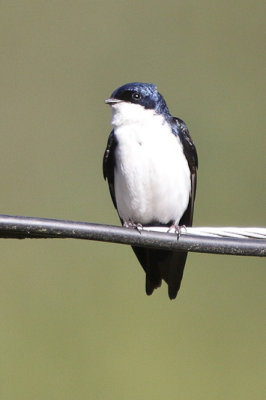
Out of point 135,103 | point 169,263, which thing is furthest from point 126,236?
point 135,103

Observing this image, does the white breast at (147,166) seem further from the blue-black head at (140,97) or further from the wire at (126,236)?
the wire at (126,236)

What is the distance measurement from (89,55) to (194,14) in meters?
0.89

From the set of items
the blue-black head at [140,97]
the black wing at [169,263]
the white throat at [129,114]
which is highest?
the blue-black head at [140,97]

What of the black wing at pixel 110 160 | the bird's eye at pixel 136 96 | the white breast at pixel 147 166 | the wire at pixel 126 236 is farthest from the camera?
the bird's eye at pixel 136 96

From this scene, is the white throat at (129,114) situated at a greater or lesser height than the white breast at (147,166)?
greater

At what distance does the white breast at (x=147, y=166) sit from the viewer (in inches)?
174

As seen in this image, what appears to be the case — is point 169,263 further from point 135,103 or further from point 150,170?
point 135,103

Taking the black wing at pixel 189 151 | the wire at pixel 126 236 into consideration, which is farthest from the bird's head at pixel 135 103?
the wire at pixel 126 236

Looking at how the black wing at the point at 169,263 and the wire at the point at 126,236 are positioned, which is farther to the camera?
the black wing at the point at 169,263

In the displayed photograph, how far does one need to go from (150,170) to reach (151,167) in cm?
1

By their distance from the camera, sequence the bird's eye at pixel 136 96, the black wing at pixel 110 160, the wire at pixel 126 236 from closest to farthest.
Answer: the wire at pixel 126 236, the black wing at pixel 110 160, the bird's eye at pixel 136 96

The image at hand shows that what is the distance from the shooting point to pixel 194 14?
7742 mm

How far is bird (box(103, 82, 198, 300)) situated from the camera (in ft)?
14.5

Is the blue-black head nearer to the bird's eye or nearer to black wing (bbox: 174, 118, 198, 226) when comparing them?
the bird's eye
